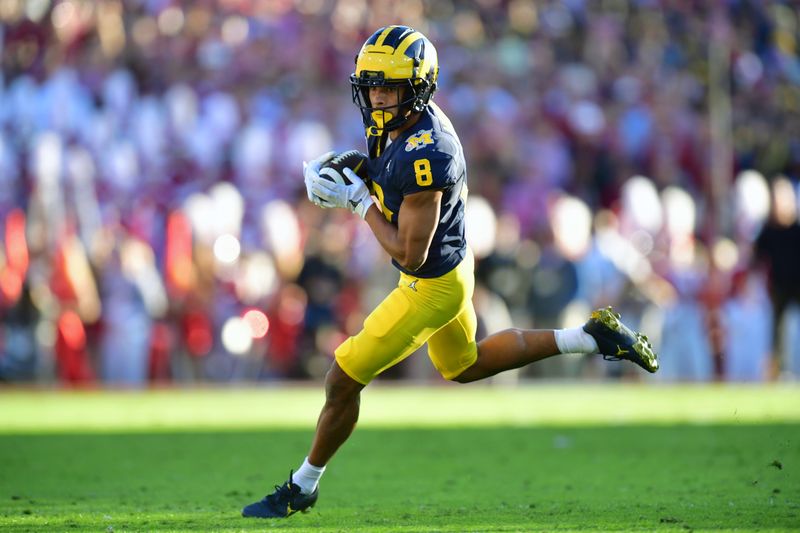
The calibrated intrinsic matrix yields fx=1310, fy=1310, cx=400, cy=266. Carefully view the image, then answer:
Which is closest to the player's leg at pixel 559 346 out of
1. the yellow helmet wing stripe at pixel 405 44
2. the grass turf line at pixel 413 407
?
the yellow helmet wing stripe at pixel 405 44

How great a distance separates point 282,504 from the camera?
657cm

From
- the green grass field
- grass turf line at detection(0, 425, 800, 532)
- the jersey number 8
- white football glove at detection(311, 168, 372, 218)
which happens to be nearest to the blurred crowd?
the green grass field

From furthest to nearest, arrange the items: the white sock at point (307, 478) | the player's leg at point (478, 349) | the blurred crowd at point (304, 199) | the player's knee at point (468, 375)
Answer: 1. the blurred crowd at point (304, 199)
2. the player's knee at point (468, 375)
3. the player's leg at point (478, 349)
4. the white sock at point (307, 478)

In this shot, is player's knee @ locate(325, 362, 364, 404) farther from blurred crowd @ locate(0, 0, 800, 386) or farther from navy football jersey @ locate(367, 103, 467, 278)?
blurred crowd @ locate(0, 0, 800, 386)

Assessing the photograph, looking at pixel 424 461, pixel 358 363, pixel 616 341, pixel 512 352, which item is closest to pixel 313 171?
pixel 358 363

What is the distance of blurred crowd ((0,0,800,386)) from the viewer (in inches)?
604

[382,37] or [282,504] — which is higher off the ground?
[382,37]

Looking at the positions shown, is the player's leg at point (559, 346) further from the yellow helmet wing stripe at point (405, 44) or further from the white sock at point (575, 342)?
the yellow helmet wing stripe at point (405, 44)

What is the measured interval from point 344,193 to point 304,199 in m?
9.54

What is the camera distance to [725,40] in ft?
60.4

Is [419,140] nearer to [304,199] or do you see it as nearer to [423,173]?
[423,173]

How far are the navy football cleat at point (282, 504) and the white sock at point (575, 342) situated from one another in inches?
59.7

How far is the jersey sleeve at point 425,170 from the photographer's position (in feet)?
20.5

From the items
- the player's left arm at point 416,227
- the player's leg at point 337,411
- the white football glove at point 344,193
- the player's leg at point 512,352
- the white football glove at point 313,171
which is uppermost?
the white football glove at point 313,171
